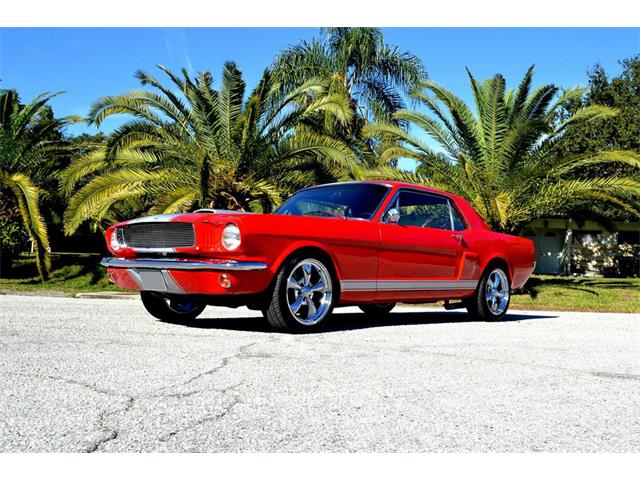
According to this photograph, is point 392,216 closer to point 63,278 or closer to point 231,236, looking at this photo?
point 231,236

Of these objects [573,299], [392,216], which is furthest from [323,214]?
[573,299]

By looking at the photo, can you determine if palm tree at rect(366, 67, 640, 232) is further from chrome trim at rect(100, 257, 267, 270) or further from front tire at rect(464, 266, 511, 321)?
chrome trim at rect(100, 257, 267, 270)

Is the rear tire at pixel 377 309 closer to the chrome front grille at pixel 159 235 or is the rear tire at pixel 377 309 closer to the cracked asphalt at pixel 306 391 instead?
the cracked asphalt at pixel 306 391

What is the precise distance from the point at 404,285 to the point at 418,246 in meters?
0.50

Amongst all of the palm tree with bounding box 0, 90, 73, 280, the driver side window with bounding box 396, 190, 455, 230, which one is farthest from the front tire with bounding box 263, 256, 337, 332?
the palm tree with bounding box 0, 90, 73, 280

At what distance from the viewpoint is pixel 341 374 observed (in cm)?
454

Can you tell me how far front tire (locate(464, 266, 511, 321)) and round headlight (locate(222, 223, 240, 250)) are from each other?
379cm

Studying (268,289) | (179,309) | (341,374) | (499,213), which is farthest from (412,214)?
(499,213)

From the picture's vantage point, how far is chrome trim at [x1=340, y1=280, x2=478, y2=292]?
22.7ft

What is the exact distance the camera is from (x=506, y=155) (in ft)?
54.2

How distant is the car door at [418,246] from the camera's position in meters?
7.32

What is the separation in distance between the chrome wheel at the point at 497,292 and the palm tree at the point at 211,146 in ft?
24.8

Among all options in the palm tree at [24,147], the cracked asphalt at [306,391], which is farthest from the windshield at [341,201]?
the palm tree at [24,147]

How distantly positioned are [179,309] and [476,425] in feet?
A: 15.9
